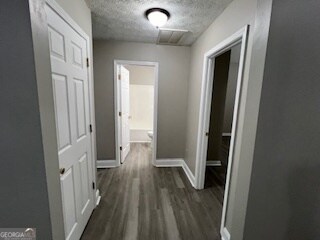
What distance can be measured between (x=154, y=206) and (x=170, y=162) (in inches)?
49.7

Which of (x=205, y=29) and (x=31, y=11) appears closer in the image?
(x=31, y=11)

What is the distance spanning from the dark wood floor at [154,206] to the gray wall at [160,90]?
0.50m

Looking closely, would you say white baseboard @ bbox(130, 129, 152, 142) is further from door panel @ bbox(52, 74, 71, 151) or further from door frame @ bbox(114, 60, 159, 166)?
door panel @ bbox(52, 74, 71, 151)

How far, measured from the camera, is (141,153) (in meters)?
3.92

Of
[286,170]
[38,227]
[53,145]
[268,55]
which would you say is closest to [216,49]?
[268,55]

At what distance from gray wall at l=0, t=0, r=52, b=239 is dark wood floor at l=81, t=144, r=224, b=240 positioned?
103 centimetres

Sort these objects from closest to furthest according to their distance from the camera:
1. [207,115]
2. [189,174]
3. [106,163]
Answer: [207,115] < [189,174] < [106,163]

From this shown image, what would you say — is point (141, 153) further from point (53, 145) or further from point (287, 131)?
point (287, 131)

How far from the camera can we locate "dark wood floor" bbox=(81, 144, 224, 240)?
1.69m

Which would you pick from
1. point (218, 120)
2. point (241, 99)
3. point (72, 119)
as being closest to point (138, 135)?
point (218, 120)

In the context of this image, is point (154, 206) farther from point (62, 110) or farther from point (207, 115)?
point (62, 110)

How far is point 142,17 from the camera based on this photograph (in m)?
1.94

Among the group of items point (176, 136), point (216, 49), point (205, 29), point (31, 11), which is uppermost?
point (205, 29)

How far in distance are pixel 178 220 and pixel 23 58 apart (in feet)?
→ 6.84
